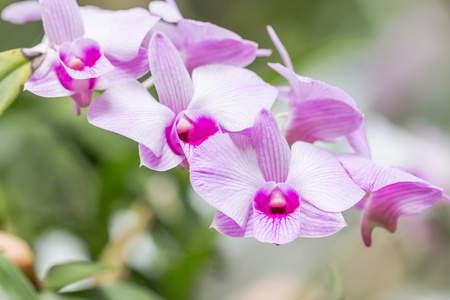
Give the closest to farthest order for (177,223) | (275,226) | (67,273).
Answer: (275,226)
(67,273)
(177,223)

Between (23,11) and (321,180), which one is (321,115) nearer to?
(321,180)

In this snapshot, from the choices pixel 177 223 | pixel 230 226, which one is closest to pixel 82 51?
pixel 230 226

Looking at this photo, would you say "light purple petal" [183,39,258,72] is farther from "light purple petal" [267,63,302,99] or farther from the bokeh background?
the bokeh background

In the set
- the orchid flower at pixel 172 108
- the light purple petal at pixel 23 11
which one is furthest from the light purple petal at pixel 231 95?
the light purple petal at pixel 23 11

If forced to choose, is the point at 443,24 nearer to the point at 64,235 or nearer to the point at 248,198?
the point at 64,235

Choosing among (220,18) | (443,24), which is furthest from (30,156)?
(443,24)
